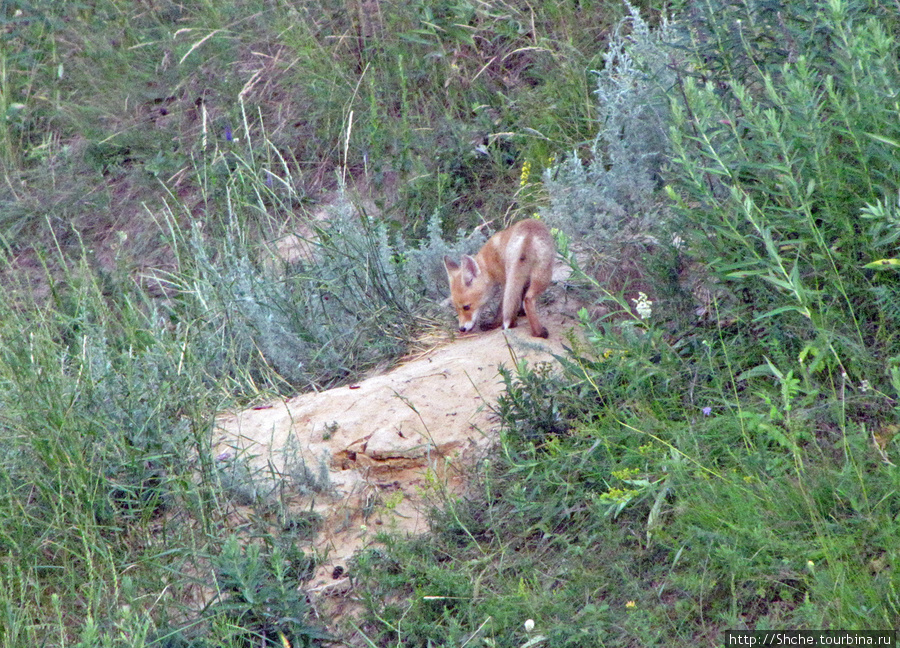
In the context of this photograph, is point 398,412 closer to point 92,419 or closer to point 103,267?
point 92,419

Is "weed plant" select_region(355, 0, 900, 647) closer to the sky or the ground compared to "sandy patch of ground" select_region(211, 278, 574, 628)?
closer to the sky

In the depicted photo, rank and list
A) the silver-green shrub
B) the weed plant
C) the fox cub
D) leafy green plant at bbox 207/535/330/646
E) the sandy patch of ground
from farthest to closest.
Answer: the silver-green shrub
the fox cub
the sandy patch of ground
leafy green plant at bbox 207/535/330/646
the weed plant

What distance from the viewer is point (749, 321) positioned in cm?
442

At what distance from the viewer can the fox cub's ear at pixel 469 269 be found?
20.9 ft

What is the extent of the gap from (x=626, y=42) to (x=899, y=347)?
13.8 ft

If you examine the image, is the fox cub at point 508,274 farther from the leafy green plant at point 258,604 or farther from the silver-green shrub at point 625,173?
the leafy green plant at point 258,604

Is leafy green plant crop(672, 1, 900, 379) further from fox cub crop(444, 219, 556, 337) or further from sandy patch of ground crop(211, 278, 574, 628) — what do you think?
fox cub crop(444, 219, 556, 337)

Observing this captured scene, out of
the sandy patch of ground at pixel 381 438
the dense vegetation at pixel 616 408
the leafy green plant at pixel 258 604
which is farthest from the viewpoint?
the sandy patch of ground at pixel 381 438

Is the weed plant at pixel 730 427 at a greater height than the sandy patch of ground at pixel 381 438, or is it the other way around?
the weed plant at pixel 730 427

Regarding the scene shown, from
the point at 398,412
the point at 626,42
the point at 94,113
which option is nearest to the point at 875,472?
the point at 398,412

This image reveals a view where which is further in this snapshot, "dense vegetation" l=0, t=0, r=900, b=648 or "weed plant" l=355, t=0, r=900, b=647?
"dense vegetation" l=0, t=0, r=900, b=648

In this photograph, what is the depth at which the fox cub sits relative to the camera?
19.3 feet

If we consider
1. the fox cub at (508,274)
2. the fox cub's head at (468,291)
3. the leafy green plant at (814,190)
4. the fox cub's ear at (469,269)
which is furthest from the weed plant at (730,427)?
the fox cub's ear at (469,269)

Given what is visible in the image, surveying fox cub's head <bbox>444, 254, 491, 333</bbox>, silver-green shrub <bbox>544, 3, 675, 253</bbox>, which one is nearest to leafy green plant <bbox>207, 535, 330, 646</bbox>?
fox cub's head <bbox>444, 254, 491, 333</bbox>
